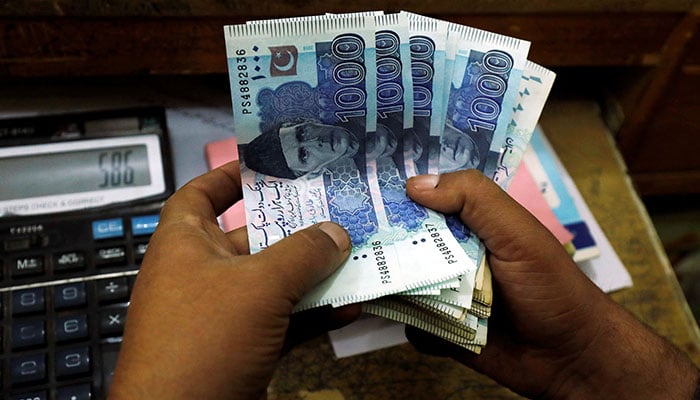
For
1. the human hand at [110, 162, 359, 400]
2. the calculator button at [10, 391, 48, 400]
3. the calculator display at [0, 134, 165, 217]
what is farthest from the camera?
the calculator display at [0, 134, 165, 217]

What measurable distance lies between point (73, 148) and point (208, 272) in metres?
0.33

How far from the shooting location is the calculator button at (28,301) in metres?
0.61

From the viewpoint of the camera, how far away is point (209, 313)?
0.46m

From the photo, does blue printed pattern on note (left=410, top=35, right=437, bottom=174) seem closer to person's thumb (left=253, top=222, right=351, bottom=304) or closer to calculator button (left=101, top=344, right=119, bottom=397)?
person's thumb (left=253, top=222, right=351, bottom=304)

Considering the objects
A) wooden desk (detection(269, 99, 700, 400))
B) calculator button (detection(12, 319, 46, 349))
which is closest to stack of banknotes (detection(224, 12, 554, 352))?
wooden desk (detection(269, 99, 700, 400))

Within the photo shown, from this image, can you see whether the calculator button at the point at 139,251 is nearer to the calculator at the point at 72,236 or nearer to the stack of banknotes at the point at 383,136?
the calculator at the point at 72,236

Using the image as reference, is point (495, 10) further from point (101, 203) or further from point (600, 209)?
point (101, 203)

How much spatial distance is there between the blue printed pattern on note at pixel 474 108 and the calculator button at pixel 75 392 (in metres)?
0.39

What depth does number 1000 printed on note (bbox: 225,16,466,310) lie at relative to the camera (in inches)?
21.5

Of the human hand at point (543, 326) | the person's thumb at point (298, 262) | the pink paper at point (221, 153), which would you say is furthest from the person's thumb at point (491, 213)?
the pink paper at point (221, 153)

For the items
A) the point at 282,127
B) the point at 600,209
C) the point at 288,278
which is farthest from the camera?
the point at 600,209

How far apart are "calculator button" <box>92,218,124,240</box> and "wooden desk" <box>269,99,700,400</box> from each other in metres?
0.22

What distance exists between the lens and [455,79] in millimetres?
627

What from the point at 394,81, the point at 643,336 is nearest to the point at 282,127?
the point at 394,81
